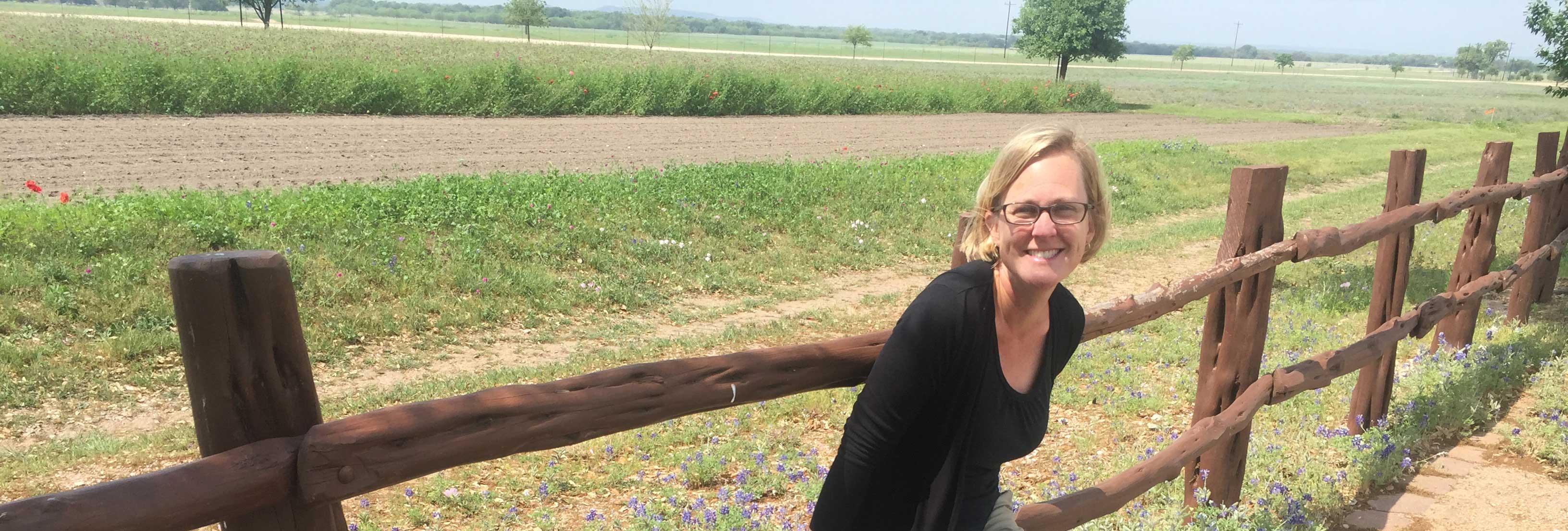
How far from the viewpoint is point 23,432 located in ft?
17.2

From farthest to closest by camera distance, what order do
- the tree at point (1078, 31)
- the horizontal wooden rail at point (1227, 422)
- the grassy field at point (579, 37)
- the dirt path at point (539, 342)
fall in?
the grassy field at point (579, 37) < the tree at point (1078, 31) < the dirt path at point (539, 342) < the horizontal wooden rail at point (1227, 422)

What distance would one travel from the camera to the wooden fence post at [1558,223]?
304 inches

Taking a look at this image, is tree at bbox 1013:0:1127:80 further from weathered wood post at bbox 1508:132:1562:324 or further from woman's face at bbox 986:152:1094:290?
woman's face at bbox 986:152:1094:290

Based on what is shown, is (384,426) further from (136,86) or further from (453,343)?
(136,86)

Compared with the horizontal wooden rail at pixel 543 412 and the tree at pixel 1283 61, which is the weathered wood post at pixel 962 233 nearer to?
the horizontal wooden rail at pixel 543 412

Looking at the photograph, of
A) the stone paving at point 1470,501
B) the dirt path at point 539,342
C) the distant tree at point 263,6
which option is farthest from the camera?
the distant tree at point 263,6

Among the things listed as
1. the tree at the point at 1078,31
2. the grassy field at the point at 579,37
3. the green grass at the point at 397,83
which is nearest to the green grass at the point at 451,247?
the green grass at the point at 397,83

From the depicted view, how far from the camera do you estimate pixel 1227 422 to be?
398 cm

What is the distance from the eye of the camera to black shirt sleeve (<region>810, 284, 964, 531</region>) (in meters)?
1.96

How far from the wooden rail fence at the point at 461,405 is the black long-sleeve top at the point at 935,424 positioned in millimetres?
444

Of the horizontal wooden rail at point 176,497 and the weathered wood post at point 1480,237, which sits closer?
the horizontal wooden rail at point 176,497

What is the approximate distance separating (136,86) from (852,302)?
14162 millimetres

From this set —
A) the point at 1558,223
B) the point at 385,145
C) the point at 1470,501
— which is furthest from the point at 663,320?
the point at 385,145

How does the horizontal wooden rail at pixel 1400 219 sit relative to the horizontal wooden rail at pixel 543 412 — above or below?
above
